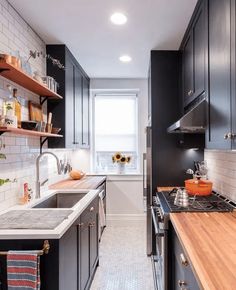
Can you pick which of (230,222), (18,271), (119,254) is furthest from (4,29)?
(119,254)

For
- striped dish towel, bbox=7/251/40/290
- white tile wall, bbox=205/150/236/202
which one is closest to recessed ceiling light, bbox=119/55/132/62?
white tile wall, bbox=205/150/236/202

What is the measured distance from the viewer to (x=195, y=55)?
8.04 feet

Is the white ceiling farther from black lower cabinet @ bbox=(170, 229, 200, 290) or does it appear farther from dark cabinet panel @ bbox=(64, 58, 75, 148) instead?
black lower cabinet @ bbox=(170, 229, 200, 290)

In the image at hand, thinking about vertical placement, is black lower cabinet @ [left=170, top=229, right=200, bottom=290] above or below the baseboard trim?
above

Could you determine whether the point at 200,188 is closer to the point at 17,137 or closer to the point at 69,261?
the point at 69,261

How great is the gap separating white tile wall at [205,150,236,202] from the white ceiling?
1336mm

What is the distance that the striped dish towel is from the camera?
154 cm

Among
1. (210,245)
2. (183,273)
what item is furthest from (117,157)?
(210,245)

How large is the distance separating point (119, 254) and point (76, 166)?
1.99 m

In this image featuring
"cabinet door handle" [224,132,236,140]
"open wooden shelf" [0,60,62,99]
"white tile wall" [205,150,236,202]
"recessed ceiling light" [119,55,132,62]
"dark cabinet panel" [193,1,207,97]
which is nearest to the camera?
"cabinet door handle" [224,132,236,140]

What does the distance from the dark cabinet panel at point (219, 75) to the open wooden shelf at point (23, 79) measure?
1.38 metres

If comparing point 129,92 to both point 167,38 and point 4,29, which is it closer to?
point 167,38

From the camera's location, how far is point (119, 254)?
11.4 ft

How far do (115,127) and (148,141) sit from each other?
5.78ft
